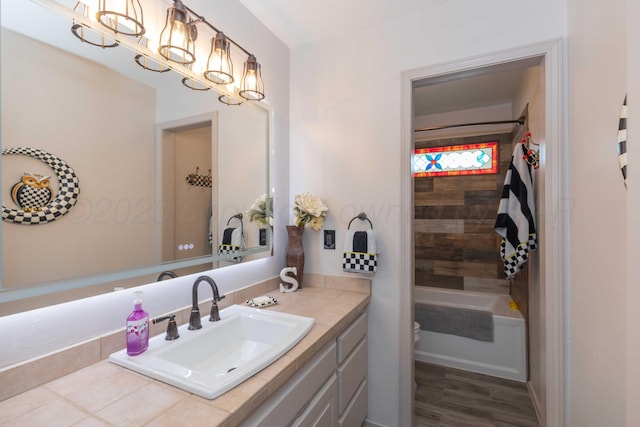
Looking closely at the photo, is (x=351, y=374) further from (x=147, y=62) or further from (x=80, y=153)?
(x=147, y=62)

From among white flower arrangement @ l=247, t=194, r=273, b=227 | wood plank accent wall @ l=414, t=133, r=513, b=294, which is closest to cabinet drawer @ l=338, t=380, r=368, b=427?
white flower arrangement @ l=247, t=194, r=273, b=227

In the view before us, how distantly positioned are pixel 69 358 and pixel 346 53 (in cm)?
210

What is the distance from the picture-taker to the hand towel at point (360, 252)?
1.70 m

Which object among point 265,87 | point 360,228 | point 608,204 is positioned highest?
point 265,87

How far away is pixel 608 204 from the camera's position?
101 cm

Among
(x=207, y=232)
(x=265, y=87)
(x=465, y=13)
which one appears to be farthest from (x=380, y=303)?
(x=465, y=13)

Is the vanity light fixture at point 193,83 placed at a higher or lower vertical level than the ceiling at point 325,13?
lower

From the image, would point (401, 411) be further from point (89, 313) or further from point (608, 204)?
point (89, 313)

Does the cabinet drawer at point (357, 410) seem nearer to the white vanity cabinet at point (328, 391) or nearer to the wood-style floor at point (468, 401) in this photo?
the white vanity cabinet at point (328, 391)

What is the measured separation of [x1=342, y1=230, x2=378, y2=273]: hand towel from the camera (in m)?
1.70

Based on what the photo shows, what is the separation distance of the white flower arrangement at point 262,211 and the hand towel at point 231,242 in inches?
5.7

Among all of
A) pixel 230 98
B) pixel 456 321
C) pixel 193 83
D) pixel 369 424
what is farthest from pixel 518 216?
pixel 193 83

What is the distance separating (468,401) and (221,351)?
1990 mm

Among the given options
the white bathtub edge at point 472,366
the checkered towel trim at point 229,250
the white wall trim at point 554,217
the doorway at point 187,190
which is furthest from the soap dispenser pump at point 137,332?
the white bathtub edge at point 472,366
